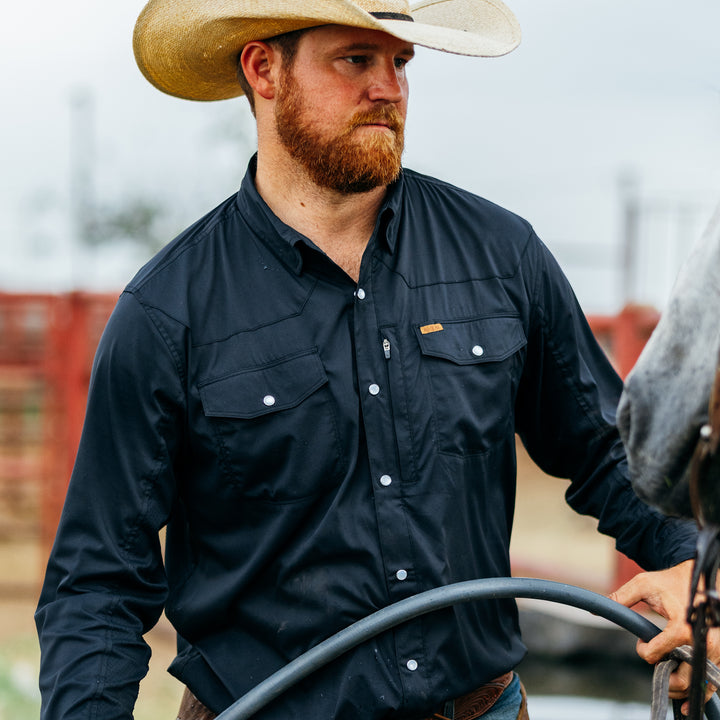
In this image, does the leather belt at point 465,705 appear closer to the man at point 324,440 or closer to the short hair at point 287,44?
the man at point 324,440

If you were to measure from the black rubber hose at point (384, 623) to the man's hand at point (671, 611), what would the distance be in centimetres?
7

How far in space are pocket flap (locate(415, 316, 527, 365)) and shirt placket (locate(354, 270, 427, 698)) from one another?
9 centimetres

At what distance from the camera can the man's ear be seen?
7.91 feet

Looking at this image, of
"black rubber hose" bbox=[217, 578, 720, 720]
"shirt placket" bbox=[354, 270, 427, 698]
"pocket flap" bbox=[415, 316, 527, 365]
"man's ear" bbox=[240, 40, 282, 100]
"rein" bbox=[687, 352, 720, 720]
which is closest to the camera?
"rein" bbox=[687, 352, 720, 720]

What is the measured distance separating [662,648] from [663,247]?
7744 millimetres

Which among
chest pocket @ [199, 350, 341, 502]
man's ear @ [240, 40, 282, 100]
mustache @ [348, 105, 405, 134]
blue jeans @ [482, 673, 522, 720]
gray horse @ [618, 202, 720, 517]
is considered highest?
man's ear @ [240, 40, 282, 100]

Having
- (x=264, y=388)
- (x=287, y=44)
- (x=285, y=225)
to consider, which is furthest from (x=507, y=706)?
(x=287, y=44)

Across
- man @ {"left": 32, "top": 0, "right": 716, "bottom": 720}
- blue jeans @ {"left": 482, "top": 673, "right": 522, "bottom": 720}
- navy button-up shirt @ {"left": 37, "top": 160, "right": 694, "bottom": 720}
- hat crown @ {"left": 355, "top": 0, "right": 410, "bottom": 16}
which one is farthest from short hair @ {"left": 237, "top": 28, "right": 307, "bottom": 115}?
blue jeans @ {"left": 482, "top": 673, "right": 522, "bottom": 720}

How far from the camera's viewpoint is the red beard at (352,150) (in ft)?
7.25

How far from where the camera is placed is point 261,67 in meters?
2.44

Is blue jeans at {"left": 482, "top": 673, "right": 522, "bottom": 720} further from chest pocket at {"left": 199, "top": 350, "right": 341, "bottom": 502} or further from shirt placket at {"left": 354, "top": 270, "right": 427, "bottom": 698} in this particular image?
chest pocket at {"left": 199, "top": 350, "right": 341, "bottom": 502}

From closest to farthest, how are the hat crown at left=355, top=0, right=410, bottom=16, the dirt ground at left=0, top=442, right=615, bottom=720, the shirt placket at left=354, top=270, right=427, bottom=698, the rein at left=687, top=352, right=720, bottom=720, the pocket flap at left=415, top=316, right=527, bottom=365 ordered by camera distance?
1. the rein at left=687, top=352, right=720, bottom=720
2. the shirt placket at left=354, top=270, right=427, bottom=698
3. the pocket flap at left=415, top=316, right=527, bottom=365
4. the hat crown at left=355, top=0, right=410, bottom=16
5. the dirt ground at left=0, top=442, right=615, bottom=720

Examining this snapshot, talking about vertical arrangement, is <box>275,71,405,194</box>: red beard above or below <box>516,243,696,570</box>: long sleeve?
above

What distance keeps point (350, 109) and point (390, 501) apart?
805 millimetres
